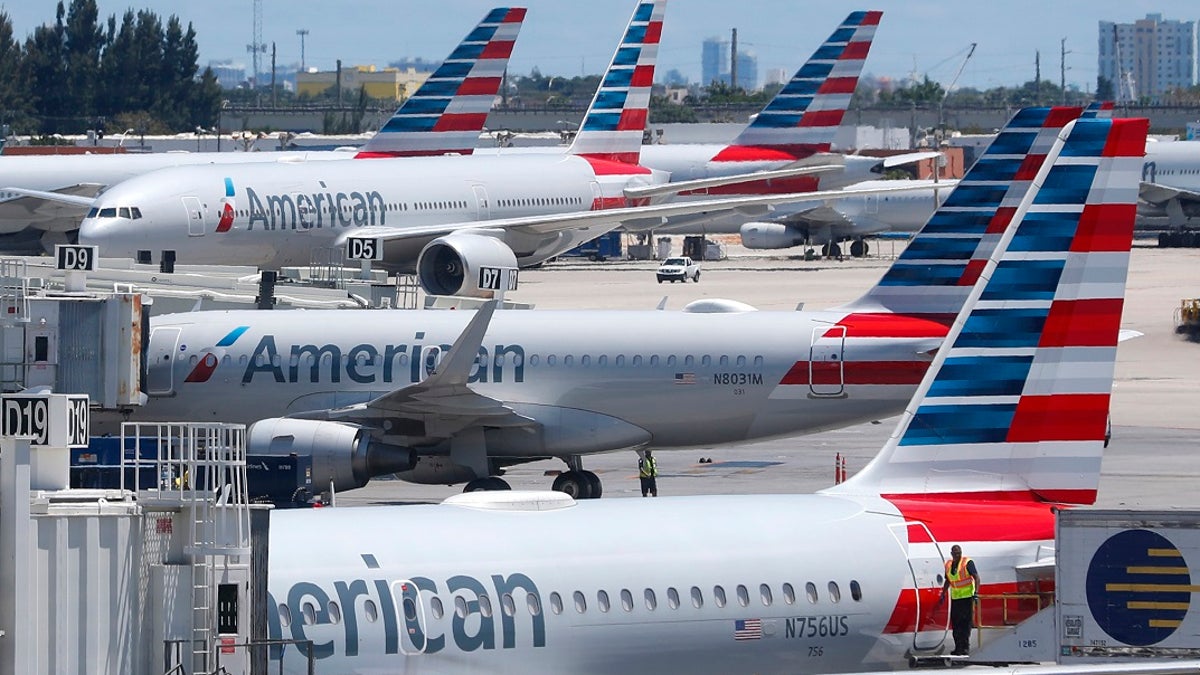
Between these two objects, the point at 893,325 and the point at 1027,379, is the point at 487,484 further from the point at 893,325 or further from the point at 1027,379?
the point at 1027,379

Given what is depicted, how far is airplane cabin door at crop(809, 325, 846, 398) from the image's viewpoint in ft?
98.7

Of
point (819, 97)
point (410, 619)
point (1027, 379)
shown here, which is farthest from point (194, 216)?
point (410, 619)

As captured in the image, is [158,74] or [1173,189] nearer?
[1173,189]

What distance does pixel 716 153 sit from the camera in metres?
83.9

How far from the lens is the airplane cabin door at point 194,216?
4897cm

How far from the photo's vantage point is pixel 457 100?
67.5 meters

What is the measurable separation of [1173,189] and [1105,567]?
8585 centimetres

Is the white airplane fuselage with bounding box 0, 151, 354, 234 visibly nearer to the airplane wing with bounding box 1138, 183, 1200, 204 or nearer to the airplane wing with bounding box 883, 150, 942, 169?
the airplane wing with bounding box 883, 150, 942, 169

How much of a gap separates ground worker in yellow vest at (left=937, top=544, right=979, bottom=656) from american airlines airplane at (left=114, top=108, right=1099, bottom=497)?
1327 centimetres

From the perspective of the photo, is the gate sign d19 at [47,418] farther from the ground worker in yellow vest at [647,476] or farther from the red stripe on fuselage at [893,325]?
the ground worker in yellow vest at [647,476]

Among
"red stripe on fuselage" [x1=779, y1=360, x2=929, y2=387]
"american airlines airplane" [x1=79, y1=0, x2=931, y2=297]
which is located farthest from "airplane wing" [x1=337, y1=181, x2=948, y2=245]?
"red stripe on fuselage" [x1=779, y1=360, x2=929, y2=387]

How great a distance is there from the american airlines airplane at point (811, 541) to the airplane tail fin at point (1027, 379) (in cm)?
2

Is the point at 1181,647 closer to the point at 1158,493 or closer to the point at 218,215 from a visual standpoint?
the point at 1158,493

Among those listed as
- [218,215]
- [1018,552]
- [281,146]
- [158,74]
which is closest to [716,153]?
[218,215]
